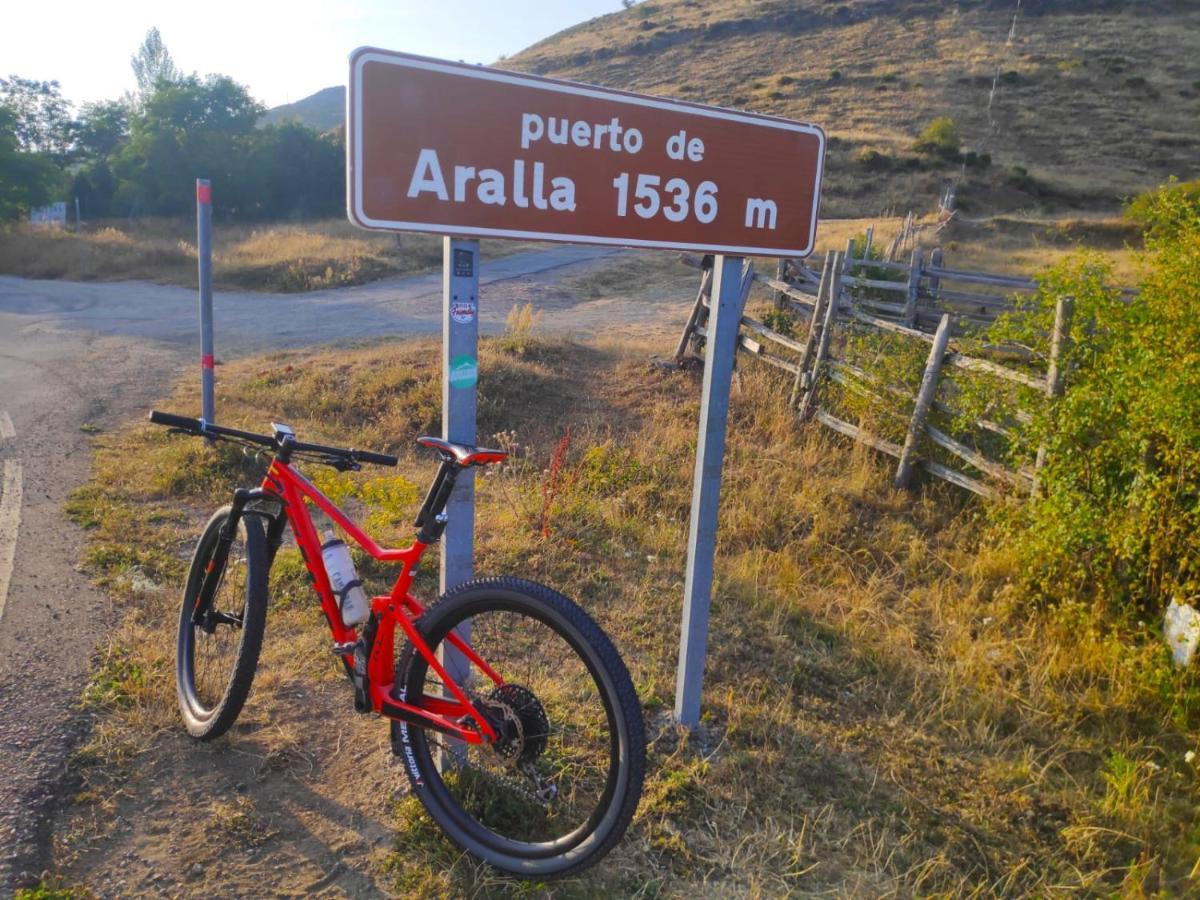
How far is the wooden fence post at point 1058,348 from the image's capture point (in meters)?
4.87

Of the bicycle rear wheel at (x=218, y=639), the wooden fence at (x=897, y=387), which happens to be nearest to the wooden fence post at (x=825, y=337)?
the wooden fence at (x=897, y=387)

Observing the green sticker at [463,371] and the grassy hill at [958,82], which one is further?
the grassy hill at [958,82]

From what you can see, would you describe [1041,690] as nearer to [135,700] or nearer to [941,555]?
[941,555]

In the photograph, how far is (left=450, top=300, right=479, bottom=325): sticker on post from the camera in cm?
244

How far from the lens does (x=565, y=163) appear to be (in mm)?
2473

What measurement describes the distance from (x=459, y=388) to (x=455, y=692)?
2.90 ft

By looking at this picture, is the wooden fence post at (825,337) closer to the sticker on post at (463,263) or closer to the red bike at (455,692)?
the red bike at (455,692)

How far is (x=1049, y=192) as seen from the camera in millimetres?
30984

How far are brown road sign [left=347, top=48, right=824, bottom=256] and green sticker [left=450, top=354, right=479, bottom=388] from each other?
0.38 metres

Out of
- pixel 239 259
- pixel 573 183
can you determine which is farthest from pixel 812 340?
pixel 239 259

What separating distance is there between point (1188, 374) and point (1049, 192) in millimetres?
32154

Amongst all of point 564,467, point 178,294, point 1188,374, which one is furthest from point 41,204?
point 1188,374

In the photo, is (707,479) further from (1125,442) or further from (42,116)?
(42,116)

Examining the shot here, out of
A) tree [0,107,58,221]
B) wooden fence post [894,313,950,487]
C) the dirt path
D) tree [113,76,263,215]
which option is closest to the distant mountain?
tree [113,76,263,215]
